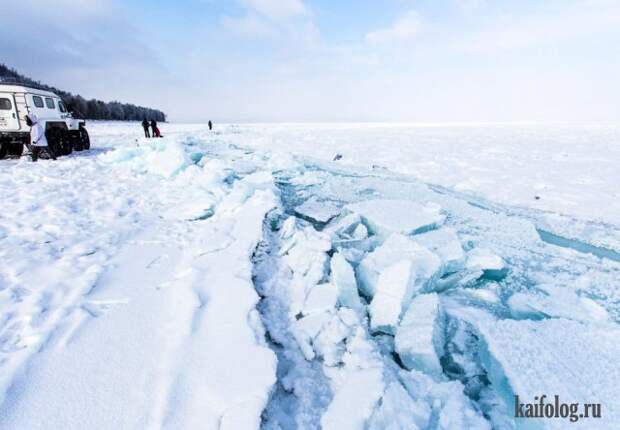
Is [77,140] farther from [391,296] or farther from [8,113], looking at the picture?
[391,296]

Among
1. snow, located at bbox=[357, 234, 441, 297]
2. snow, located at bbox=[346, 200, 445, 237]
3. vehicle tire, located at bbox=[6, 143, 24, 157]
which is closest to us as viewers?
snow, located at bbox=[357, 234, 441, 297]

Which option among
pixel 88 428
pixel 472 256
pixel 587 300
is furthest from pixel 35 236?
pixel 587 300

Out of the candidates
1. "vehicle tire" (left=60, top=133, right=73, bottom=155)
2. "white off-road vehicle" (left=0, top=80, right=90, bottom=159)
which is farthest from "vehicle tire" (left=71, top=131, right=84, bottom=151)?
"vehicle tire" (left=60, top=133, right=73, bottom=155)

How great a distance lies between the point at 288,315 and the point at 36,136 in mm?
8461

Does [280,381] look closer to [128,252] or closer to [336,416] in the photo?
[336,416]

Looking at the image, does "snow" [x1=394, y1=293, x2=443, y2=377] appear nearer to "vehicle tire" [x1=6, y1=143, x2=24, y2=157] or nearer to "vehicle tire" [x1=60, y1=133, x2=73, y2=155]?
"vehicle tire" [x1=6, y1=143, x2=24, y2=157]

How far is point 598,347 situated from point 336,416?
7.37 ft

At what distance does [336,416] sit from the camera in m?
1.81

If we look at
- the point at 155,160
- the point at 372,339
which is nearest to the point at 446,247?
the point at 372,339

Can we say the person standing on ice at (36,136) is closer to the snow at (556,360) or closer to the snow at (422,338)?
the snow at (422,338)

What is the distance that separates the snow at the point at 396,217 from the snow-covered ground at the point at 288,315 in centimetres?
4

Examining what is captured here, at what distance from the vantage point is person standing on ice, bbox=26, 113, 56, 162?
7684mm

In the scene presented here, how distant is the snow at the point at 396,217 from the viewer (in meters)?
4.58

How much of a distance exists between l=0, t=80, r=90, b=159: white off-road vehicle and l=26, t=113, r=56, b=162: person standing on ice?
10.3 inches
